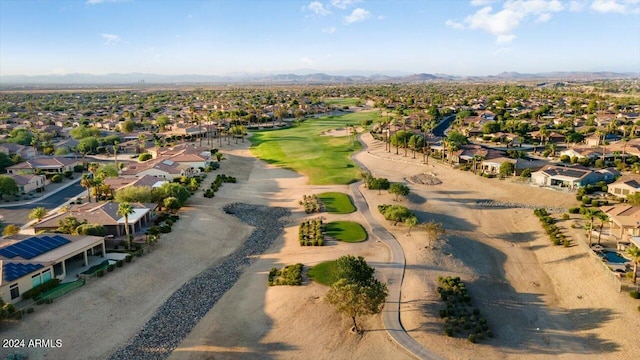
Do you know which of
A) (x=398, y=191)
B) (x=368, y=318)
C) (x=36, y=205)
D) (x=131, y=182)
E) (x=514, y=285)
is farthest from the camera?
(x=131, y=182)

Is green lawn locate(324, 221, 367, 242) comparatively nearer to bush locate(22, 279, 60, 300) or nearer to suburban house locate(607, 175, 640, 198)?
bush locate(22, 279, 60, 300)

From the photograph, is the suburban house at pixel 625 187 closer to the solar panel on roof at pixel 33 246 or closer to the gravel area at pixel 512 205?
the gravel area at pixel 512 205

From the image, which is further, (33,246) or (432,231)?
(432,231)

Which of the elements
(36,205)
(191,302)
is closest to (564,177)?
(191,302)

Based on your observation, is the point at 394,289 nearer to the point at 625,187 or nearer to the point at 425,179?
the point at 425,179

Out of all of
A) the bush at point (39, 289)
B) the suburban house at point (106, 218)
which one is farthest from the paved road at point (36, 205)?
the bush at point (39, 289)
